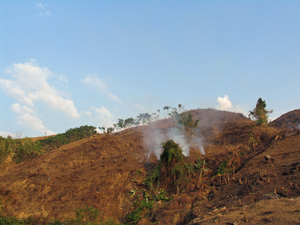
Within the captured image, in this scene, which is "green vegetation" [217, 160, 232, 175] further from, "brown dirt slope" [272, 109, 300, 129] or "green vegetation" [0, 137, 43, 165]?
"brown dirt slope" [272, 109, 300, 129]

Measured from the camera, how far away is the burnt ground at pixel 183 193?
705 cm

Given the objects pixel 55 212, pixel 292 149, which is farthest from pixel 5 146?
pixel 292 149

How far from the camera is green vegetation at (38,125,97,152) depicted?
133ft

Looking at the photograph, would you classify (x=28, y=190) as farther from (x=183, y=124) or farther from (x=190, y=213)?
(x=183, y=124)

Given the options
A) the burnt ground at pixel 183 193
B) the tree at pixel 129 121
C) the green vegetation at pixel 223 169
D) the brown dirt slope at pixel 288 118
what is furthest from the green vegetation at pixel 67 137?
the brown dirt slope at pixel 288 118

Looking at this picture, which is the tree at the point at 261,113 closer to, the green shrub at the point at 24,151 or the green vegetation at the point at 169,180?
the green vegetation at the point at 169,180

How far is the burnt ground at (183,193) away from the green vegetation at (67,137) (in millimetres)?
20082

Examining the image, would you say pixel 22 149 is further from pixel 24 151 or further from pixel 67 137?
pixel 67 137

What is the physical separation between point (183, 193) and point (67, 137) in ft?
141

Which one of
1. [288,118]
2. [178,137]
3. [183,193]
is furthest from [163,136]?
[288,118]

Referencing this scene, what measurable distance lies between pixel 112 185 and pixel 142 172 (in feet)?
8.73

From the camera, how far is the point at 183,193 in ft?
40.7

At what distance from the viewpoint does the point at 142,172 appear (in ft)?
52.3

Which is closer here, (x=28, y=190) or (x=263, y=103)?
(x=28, y=190)
